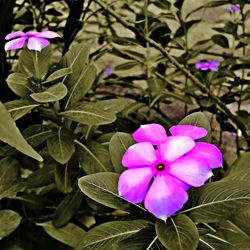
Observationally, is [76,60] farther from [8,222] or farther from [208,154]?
[208,154]

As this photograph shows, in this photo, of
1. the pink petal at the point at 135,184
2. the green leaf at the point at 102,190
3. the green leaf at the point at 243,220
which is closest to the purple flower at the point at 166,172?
the pink petal at the point at 135,184

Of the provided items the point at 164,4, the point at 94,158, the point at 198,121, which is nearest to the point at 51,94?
the point at 94,158

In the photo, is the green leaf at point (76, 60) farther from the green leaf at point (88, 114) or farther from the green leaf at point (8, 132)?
the green leaf at point (8, 132)

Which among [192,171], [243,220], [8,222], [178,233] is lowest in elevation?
[8,222]

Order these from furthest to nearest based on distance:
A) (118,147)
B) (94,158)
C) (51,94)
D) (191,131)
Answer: (94,158) < (51,94) < (118,147) < (191,131)

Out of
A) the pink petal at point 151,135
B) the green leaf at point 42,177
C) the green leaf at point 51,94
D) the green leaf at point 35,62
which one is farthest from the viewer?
the green leaf at point 42,177

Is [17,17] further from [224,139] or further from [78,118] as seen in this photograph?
[224,139]
